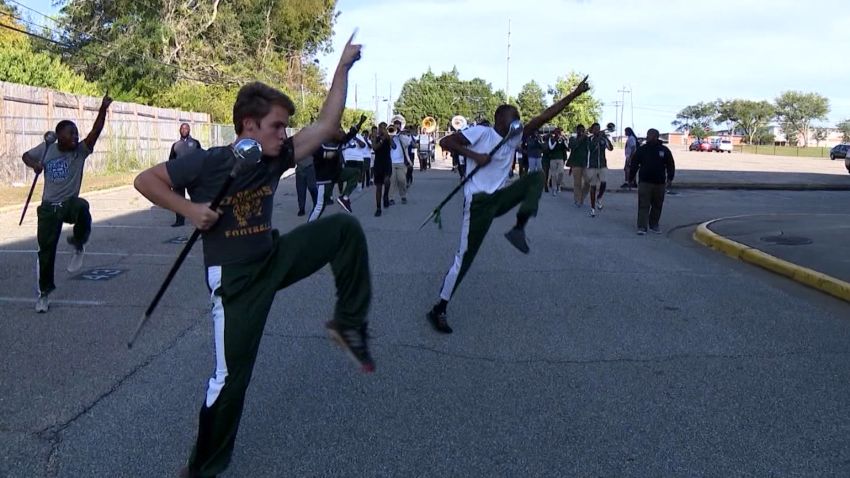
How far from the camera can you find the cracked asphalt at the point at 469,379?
12.9ft

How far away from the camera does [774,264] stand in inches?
371

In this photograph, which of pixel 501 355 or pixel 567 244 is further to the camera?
pixel 567 244

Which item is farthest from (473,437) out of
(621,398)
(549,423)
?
(621,398)

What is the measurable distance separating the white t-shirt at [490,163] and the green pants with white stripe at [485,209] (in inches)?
3.3

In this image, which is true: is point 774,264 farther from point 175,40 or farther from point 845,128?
point 845,128

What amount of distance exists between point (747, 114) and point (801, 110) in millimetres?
8666

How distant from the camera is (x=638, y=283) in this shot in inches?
Result: 334

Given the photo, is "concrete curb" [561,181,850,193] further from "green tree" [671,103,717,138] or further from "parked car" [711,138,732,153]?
"green tree" [671,103,717,138]

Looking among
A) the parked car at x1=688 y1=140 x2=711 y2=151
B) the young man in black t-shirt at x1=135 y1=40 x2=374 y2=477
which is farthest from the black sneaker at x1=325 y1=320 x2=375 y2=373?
the parked car at x1=688 y1=140 x2=711 y2=151

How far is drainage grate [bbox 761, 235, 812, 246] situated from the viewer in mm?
11023

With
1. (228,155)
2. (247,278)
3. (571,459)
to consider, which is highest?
(228,155)

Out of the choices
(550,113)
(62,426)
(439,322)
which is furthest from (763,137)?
(62,426)

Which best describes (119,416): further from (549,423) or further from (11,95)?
(11,95)

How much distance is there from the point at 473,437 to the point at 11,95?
62.0 ft
